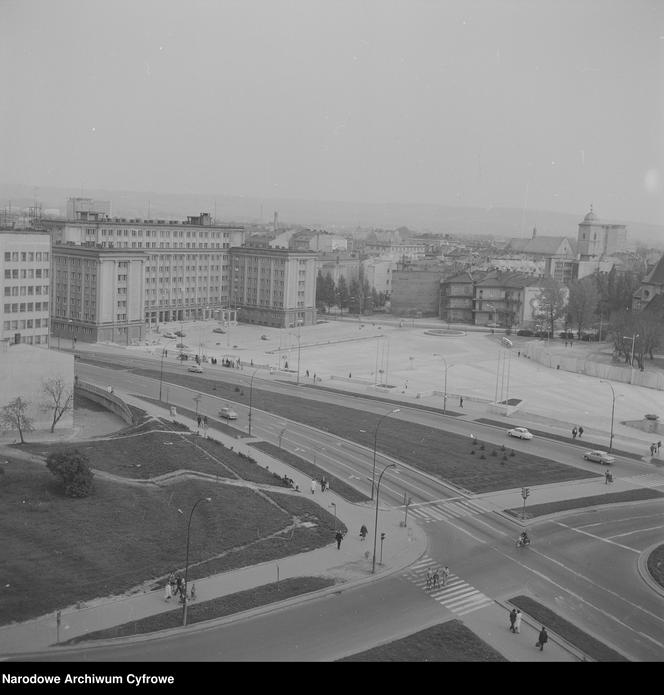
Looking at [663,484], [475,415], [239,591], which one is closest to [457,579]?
[239,591]

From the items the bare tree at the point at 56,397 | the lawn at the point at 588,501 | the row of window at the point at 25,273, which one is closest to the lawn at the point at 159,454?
the bare tree at the point at 56,397

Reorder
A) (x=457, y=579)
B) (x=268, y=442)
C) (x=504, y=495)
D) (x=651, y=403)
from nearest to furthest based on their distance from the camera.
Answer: (x=457, y=579)
(x=504, y=495)
(x=268, y=442)
(x=651, y=403)

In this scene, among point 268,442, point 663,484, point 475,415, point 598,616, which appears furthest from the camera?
point 475,415

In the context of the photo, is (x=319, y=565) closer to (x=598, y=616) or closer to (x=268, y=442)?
(x=598, y=616)

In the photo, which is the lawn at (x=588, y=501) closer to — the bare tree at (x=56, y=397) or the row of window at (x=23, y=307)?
the bare tree at (x=56, y=397)

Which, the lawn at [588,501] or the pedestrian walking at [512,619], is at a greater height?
the pedestrian walking at [512,619]

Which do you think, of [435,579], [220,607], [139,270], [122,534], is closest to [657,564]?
[435,579]
